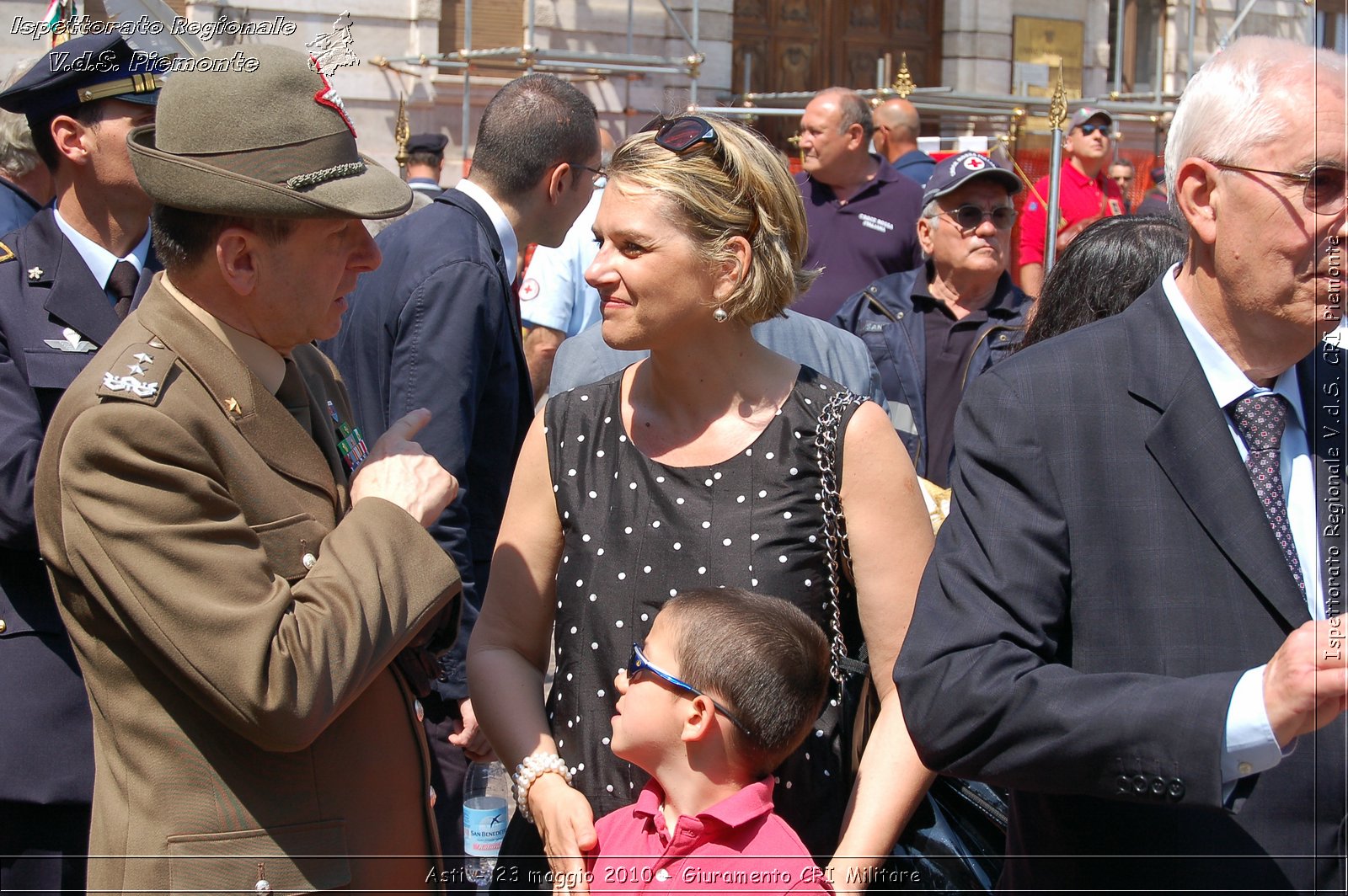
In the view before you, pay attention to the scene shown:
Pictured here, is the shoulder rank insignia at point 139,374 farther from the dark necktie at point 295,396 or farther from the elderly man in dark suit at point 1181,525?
the elderly man in dark suit at point 1181,525

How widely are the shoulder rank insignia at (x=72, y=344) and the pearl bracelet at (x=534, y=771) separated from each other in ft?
4.44

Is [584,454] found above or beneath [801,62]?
beneath

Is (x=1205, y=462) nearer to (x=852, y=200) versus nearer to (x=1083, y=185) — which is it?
(x=852, y=200)

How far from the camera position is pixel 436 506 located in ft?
7.07

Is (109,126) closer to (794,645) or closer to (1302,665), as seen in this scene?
(794,645)

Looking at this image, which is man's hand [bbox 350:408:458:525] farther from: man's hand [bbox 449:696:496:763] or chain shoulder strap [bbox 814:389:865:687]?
man's hand [bbox 449:696:496:763]

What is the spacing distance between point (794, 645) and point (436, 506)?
24.8 inches

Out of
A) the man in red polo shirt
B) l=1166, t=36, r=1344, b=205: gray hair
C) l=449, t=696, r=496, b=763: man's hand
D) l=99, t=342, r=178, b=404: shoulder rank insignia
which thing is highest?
the man in red polo shirt

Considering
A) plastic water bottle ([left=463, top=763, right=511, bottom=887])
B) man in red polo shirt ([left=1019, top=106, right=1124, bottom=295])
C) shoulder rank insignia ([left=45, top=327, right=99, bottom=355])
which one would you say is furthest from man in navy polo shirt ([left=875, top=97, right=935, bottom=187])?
shoulder rank insignia ([left=45, top=327, right=99, bottom=355])

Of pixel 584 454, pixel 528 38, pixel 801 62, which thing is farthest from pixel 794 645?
pixel 801 62

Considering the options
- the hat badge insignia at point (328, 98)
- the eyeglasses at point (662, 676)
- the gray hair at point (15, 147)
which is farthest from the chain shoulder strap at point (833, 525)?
the gray hair at point (15, 147)

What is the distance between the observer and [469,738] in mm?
3258

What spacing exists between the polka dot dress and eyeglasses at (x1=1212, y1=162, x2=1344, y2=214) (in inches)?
36.5

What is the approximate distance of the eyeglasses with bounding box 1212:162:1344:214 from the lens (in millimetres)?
1705
